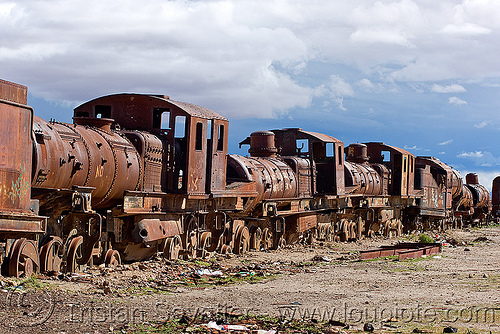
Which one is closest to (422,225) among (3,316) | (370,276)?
(370,276)

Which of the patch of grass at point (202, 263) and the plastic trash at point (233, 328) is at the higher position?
the plastic trash at point (233, 328)

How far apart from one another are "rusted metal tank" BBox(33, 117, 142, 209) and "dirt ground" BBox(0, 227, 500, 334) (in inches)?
64.9

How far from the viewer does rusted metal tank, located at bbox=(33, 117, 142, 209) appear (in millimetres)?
11000

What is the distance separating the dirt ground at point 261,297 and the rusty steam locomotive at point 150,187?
2.36 feet

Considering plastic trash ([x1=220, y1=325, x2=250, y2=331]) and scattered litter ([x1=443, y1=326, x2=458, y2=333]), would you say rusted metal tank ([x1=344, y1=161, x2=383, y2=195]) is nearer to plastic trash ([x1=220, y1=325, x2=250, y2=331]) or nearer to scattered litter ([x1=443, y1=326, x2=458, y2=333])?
scattered litter ([x1=443, y1=326, x2=458, y2=333])

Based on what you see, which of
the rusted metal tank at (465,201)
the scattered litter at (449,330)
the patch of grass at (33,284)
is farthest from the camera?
the rusted metal tank at (465,201)

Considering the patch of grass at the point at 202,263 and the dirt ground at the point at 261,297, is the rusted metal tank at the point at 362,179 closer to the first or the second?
the dirt ground at the point at 261,297

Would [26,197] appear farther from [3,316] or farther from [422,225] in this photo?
[422,225]

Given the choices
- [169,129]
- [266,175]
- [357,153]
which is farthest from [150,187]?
[357,153]

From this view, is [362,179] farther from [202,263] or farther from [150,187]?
[150,187]

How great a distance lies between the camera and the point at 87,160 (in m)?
→ 12.5

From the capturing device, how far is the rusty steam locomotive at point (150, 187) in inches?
397

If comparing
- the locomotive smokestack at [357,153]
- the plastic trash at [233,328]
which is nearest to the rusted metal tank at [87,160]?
the plastic trash at [233,328]

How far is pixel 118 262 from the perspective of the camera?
1457 cm
